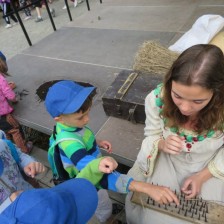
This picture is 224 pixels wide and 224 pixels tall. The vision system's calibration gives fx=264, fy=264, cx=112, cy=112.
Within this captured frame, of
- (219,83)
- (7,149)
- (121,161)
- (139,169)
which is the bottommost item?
(121,161)

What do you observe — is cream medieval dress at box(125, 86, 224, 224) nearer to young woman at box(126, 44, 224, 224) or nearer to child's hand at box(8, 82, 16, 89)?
young woman at box(126, 44, 224, 224)

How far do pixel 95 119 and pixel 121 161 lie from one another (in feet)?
1.95

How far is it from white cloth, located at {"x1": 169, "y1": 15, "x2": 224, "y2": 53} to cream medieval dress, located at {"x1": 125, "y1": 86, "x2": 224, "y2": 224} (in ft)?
5.37

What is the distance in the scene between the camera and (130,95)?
7.68 feet

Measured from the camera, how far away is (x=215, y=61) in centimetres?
127

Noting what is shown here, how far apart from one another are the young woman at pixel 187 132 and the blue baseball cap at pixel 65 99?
18.4 inches

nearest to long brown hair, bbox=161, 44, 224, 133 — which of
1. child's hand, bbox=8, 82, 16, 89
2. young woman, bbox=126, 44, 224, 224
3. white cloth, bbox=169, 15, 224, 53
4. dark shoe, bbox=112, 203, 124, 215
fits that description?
young woman, bbox=126, 44, 224, 224

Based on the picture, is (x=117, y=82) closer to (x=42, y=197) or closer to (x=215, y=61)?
(x=215, y=61)

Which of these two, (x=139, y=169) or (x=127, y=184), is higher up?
(x=127, y=184)

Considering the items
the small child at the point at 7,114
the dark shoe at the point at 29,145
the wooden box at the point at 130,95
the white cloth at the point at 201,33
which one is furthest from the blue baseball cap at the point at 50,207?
the white cloth at the point at 201,33

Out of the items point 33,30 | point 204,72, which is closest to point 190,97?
point 204,72

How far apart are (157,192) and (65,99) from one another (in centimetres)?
70

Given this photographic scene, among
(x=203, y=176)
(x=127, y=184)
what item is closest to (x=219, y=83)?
(x=203, y=176)

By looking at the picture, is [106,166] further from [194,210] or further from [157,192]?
[194,210]
